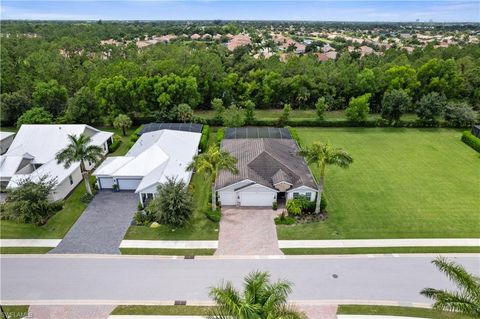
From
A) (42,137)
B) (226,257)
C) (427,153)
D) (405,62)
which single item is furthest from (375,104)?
(42,137)

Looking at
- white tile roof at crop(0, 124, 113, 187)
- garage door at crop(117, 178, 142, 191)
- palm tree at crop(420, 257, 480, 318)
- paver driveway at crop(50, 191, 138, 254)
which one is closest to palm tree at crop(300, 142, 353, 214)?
palm tree at crop(420, 257, 480, 318)

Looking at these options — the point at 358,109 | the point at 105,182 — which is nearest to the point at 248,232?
the point at 105,182

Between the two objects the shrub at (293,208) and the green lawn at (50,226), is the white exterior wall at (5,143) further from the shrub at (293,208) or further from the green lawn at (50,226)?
the shrub at (293,208)

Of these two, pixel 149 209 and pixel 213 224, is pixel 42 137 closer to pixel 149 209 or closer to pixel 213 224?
pixel 149 209

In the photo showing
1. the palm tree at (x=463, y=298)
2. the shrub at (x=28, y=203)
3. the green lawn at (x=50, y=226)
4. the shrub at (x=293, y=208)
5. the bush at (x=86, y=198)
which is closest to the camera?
the palm tree at (x=463, y=298)

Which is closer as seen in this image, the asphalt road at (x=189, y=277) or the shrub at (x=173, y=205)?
the asphalt road at (x=189, y=277)

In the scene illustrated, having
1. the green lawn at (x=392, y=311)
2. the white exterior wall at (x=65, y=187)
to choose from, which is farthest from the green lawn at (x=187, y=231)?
the green lawn at (x=392, y=311)
